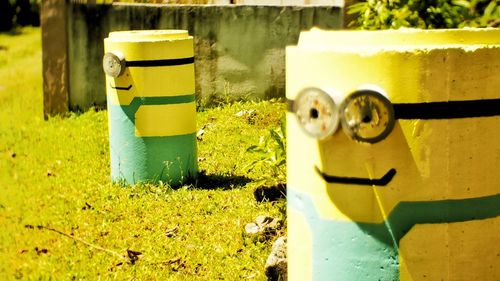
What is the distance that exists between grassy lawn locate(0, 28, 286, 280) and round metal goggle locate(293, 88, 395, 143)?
79.4 inches

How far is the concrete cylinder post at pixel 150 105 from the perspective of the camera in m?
6.13

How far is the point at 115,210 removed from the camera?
19.1ft

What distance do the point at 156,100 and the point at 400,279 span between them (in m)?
3.86

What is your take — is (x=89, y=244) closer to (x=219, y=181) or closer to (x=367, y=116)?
(x=219, y=181)

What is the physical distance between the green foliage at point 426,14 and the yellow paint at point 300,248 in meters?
1.12

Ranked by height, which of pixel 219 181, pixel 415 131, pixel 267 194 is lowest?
pixel 219 181

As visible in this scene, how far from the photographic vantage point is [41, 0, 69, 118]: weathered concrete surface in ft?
30.3

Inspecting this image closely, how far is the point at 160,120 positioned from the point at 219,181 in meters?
0.78

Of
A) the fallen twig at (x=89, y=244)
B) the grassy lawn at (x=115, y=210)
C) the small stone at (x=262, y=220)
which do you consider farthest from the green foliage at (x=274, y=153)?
the fallen twig at (x=89, y=244)

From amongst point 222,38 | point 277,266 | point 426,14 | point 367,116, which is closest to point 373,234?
point 367,116

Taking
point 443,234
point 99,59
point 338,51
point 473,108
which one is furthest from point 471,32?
point 99,59

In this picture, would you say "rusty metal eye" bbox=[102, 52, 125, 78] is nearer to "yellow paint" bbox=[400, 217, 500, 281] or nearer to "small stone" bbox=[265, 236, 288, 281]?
"small stone" bbox=[265, 236, 288, 281]

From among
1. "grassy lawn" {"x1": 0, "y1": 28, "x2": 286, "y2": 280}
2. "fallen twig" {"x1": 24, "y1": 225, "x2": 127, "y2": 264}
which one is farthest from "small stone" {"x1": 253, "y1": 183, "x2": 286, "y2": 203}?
"fallen twig" {"x1": 24, "y1": 225, "x2": 127, "y2": 264}

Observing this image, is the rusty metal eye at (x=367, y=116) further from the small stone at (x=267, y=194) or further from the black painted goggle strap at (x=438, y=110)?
the small stone at (x=267, y=194)
